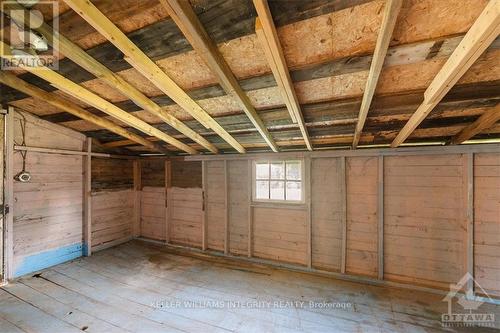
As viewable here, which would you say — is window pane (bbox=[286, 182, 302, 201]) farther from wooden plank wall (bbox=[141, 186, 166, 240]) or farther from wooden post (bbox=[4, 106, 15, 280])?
wooden post (bbox=[4, 106, 15, 280])

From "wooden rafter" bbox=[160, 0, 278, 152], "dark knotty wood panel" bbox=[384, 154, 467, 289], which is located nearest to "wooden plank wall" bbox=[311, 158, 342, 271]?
"dark knotty wood panel" bbox=[384, 154, 467, 289]

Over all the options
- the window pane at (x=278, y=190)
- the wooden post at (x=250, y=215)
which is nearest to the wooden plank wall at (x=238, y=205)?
the wooden post at (x=250, y=215)

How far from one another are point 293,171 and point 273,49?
2417 mm

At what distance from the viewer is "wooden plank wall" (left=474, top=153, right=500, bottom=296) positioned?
→ 253 centimetres

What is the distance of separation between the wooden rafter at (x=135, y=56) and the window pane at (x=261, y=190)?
5.51 feet

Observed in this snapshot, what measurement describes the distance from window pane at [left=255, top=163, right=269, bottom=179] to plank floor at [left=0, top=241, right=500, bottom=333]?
4.92 feet

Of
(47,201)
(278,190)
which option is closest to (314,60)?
(278,190)

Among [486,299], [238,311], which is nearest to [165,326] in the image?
[238,311]

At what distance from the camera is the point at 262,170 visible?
377 centimetres

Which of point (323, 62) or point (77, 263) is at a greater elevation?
point (323, 62)

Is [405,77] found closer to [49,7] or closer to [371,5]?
[371,5]

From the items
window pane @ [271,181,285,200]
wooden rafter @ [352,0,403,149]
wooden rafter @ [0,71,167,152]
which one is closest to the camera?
wooden rafter @ [352,0,403,149]

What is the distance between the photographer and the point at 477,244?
102 inches

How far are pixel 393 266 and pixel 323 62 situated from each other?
2.94 metres
